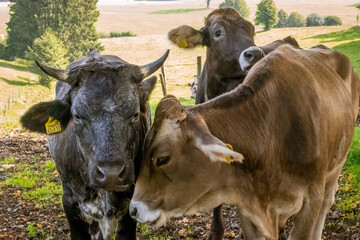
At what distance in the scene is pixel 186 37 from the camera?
6512 millimetres

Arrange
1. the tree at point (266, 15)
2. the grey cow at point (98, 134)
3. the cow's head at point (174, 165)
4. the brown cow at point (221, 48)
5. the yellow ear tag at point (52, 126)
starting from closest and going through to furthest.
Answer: the cow's head at point (174, 165)
the grey cow at point (98, 134)
the yellow ear tag at point (52, 126)
the brown cow at point (221, 48)
the tree at point (266, 15)

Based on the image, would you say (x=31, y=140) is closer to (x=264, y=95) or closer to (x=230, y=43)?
(x=230, y=43)

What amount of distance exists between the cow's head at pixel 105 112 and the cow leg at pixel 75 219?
830 millimetres

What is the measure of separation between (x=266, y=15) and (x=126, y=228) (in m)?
69.8

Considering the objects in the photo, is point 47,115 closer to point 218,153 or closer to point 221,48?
point 218,153

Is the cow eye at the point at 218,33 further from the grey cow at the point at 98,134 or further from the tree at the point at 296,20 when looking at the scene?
the tree at the point at 296,20

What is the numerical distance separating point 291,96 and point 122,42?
206 ft

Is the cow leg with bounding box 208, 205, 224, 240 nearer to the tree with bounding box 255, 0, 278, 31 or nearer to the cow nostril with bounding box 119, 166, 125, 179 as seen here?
the cow nostril with bounding box 119, 166, 125, 179

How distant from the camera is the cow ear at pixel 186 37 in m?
6.39

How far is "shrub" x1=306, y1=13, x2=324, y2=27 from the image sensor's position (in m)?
71.2

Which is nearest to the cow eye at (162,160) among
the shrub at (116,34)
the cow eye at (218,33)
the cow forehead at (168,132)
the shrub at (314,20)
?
the cow forehead at (168,132)

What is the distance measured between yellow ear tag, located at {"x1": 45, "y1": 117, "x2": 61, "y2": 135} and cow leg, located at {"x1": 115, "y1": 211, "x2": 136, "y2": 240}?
3.69 feet

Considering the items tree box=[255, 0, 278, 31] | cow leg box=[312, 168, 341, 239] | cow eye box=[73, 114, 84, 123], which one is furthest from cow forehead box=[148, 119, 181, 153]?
tree box=[255, 0, 278, 31]

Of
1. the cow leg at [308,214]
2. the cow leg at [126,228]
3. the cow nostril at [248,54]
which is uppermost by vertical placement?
the cow nostril at [248,54]
